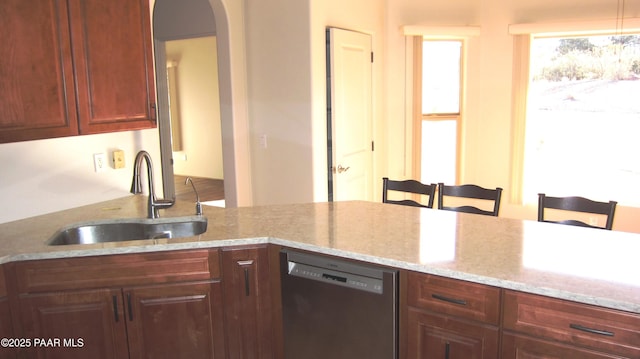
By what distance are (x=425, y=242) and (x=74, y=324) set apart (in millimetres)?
1569

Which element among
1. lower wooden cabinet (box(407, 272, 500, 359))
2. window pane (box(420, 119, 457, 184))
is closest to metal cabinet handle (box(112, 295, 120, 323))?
lower wooden cabinet (box(407, 272, 500, 359))

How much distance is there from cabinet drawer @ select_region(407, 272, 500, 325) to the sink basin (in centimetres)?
121


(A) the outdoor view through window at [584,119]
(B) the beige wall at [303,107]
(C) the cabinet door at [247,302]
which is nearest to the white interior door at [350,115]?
(B) the beige wall at [303,107]

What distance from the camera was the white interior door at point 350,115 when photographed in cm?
431

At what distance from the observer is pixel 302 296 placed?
7.22 ft

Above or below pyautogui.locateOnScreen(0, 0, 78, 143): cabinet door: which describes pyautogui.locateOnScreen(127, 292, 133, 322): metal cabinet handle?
below

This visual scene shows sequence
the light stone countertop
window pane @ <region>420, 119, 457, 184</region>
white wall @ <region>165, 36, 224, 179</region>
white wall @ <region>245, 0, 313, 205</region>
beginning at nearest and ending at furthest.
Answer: the light stone countertop
white wall @ <region>245, 0, 313, 205</region>
window pane @ <region>420, 119, 457, 184</region>
white wall @ <region>165, 36, 224, 179</region>

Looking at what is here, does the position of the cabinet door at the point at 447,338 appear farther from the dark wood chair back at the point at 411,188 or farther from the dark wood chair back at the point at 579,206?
the dark wood chair back at the point at 411,188

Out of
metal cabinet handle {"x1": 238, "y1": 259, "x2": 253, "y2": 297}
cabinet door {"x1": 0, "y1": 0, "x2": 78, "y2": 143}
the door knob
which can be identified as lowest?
metal cabinet handle {"x1": 238, "y1": 259, "x2": 253, "y2": 297}

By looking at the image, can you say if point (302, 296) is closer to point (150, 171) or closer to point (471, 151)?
point (150, 171)

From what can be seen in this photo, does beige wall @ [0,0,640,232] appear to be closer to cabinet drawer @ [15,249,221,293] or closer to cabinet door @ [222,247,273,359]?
cabinet drawer @ [15,249,221,293]

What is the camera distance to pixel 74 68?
249 centimetres

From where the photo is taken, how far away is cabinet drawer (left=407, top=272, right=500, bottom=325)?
5.88 feet

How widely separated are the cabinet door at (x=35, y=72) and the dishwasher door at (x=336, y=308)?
50.7 inches
